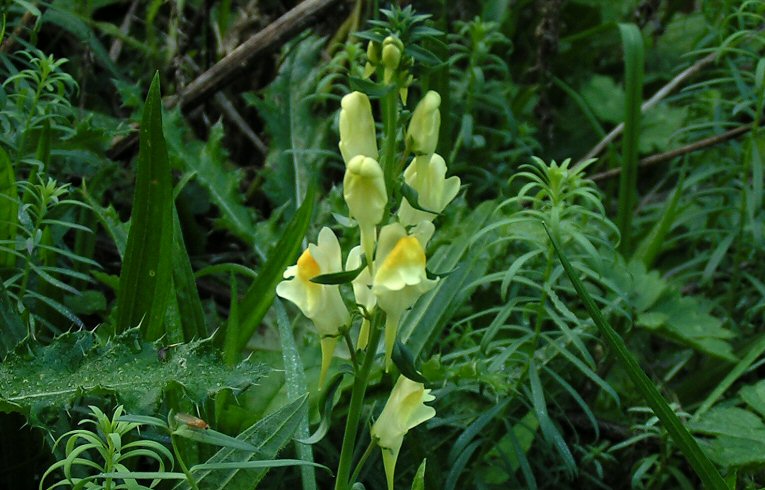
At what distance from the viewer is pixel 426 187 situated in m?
1.26

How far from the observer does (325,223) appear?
2.33 m

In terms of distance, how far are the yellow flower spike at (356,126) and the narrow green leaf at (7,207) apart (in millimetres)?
807

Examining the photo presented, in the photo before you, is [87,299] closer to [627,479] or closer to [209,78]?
[209,78]

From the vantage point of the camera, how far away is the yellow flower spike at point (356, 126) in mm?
1230

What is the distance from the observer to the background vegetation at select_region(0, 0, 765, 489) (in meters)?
1.48

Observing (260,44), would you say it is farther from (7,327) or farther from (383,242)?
(383,242)

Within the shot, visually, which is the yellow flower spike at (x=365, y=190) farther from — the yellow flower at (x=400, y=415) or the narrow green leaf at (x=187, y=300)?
the narrow green leaf at (x=187, y=300)

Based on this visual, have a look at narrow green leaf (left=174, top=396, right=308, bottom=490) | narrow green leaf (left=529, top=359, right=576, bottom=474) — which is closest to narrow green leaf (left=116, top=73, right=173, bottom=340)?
narrow green leaf (left=174, top=396, right=308, bottom=490)

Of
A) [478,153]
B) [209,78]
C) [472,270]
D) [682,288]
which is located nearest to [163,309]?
[472,270]

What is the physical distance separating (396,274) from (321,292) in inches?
5.3

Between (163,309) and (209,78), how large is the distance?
102 centimetres

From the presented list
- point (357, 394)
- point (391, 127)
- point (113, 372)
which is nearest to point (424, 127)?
point (391, 127)

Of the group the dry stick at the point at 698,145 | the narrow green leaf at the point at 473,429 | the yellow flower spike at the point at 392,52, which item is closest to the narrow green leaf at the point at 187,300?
the narrow green leaf at the point at 473,429

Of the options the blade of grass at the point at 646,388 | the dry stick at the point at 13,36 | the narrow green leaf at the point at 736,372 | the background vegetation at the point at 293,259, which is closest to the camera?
the blade of grass at the point at 646,388
